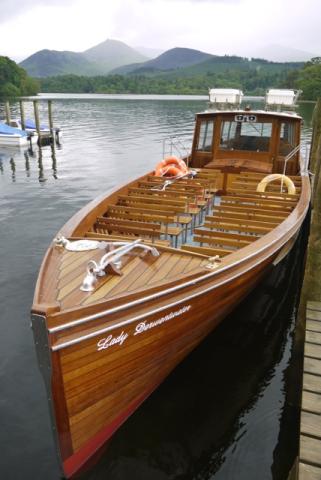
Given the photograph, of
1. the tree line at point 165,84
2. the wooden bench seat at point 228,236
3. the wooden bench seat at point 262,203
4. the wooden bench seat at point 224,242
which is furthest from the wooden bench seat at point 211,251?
the tree line at point 165,84

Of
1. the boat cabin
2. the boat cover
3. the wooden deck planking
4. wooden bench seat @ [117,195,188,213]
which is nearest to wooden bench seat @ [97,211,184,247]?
wooden bench seat @ [117,195,188,213]

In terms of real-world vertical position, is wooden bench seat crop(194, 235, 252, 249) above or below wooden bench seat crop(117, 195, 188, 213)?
below

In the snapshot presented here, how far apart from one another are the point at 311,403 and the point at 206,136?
973 centimetres

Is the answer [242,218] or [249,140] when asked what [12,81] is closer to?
[249,140]

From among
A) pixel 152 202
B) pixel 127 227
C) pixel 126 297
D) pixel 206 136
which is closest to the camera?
pixel 126 297

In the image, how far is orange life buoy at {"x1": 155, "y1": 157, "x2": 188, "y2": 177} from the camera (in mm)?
11523

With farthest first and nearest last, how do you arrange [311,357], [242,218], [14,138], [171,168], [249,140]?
[14,138] → [249,140] → [171,168] → [242,218] → [311,357]

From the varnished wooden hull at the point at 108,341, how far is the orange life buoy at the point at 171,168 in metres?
5.70

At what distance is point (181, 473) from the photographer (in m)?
5.24

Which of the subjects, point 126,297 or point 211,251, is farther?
point 211,251

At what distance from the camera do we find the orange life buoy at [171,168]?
1152 centimetres

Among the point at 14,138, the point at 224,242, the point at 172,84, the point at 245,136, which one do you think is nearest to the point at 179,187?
the point at 224,242

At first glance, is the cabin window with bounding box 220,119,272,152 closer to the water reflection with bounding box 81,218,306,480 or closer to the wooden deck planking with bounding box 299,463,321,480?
the water reflection with bounding box 81,218,306,480

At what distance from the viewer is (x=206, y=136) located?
12883 mm
